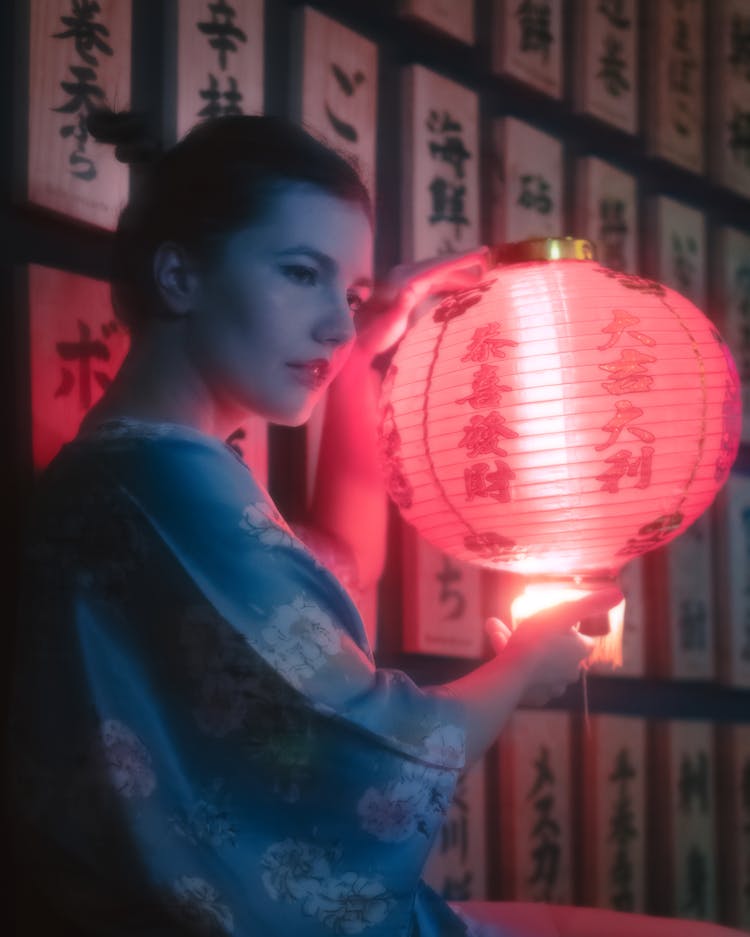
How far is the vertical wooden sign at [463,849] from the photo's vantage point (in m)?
2.08

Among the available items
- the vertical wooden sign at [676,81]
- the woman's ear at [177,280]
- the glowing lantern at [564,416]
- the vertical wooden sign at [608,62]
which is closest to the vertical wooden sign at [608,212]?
the vertical wooden sign at [608,62]

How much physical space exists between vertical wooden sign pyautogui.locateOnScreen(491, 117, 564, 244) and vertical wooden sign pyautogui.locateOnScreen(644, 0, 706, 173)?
46 centimetres

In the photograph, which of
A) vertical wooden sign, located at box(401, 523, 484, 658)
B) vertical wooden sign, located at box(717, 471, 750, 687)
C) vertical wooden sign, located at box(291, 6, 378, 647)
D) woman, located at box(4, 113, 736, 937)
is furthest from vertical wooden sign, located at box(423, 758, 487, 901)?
vertical wooden sign, located at box(717, 471, 750, 687)

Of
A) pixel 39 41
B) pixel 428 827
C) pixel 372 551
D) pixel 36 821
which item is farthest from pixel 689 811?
pixel 39 41

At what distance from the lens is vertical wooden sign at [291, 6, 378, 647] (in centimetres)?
195

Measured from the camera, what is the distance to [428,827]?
1.18 m

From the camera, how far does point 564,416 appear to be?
4.41 ft

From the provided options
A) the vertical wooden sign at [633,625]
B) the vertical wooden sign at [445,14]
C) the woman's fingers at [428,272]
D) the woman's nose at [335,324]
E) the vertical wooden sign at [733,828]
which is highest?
the vertical wooden sign at [445,14]

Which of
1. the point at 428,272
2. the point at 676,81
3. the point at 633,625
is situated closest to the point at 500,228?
the point at 428,272

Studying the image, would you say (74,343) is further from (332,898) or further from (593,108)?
(593,108)

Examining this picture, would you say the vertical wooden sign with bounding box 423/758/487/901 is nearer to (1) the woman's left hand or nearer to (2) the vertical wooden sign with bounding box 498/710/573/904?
(2) the vertical wooden sign with bounding box 498/710/573/904

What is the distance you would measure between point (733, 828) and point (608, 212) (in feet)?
5.28

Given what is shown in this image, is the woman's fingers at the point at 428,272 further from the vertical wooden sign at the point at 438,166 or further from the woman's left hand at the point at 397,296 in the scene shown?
the vertical wooden sign at the point at 438,166

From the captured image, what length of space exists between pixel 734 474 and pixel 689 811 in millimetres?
881
